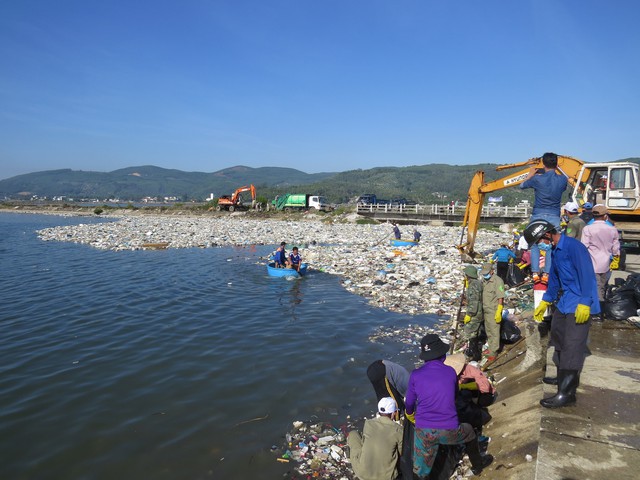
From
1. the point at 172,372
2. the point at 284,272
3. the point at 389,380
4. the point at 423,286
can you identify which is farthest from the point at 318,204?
the point at 389,380

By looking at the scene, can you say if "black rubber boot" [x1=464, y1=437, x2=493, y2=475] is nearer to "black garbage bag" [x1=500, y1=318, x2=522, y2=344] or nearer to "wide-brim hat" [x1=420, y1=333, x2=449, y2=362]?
"wide-brim hat" [x1=420, y1=333, x2=449, y2=362]

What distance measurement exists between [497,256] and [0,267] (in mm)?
20531

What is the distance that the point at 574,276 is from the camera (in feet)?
14.6

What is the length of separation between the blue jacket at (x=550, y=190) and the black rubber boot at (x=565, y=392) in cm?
369

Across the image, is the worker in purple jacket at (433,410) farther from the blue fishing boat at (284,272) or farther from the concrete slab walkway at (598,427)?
the blue fishing boat at (284,272)

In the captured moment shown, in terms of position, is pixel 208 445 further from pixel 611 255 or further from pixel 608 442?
pixel 611 255

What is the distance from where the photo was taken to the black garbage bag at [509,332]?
24.2ft

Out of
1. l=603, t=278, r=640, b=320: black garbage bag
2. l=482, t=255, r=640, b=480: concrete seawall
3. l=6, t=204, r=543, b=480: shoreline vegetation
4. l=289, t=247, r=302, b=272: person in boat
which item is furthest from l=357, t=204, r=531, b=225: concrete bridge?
l=482, t=255, r=640, b=480: concrete seawall

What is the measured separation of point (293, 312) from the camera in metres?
11.5

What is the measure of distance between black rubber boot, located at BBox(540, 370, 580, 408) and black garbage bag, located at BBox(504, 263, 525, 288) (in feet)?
25.2

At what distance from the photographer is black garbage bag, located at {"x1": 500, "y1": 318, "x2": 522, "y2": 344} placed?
24.2 ft

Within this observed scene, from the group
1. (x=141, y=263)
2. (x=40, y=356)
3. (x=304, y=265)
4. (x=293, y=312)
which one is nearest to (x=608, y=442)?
(x=293, y=312)

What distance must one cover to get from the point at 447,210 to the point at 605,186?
27.4m

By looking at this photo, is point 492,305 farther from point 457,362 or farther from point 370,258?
point 370,258
